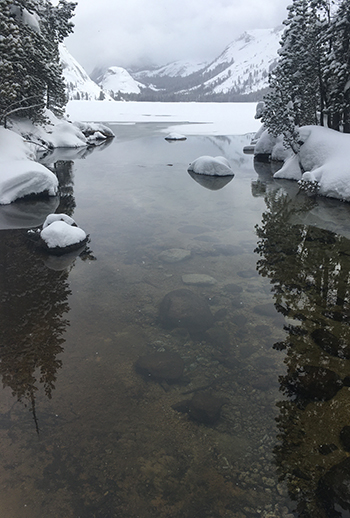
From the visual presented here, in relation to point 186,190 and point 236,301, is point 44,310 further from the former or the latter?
point 186,190

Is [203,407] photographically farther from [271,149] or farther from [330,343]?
[271,149]

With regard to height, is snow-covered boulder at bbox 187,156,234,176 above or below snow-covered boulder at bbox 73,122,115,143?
above

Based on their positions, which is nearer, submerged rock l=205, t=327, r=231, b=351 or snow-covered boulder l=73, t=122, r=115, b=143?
submerged rock l=205, t=327, r=231, b=351

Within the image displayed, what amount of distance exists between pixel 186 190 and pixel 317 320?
10658 millimetres

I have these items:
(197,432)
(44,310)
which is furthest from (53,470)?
(44,310)

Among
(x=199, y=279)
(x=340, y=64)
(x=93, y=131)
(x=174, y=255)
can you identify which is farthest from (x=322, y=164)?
(x=93, y=131)

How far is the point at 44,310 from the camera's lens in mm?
6086

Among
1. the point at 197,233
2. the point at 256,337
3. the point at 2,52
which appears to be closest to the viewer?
the point at 256,337

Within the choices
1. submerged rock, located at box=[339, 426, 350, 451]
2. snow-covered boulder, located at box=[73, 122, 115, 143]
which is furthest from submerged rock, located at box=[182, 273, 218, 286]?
snow-covered boulder, located at box=[73, 122, 115, 143]

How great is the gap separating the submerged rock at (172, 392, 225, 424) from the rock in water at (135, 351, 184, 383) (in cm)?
42

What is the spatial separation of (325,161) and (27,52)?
15604 millimetres

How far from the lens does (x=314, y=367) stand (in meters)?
4.74

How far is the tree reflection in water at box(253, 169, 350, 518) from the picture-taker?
3281 mm

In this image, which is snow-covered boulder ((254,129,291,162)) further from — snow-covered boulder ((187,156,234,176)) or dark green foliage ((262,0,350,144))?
snow-covered boulder ((187,156,234,176))
